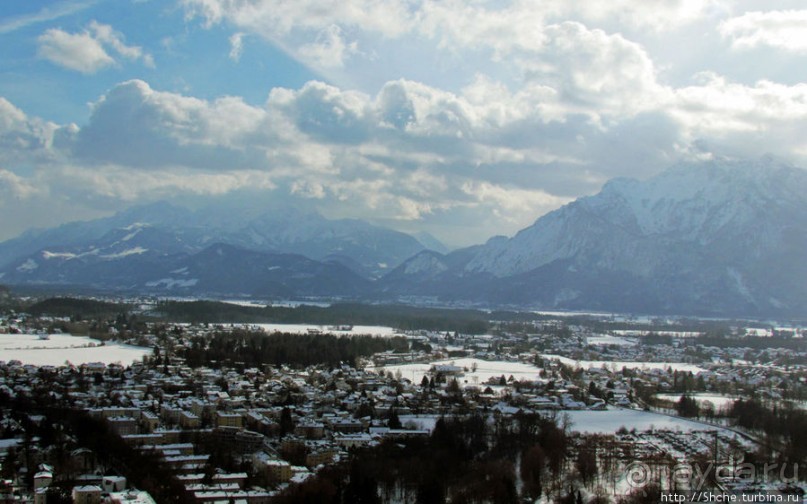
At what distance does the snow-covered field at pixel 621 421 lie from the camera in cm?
3430

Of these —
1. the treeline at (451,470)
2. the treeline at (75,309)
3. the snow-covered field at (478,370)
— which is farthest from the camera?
the treeline at (75,309)

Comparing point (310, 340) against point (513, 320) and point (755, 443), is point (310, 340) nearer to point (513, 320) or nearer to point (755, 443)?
point (755, 443)

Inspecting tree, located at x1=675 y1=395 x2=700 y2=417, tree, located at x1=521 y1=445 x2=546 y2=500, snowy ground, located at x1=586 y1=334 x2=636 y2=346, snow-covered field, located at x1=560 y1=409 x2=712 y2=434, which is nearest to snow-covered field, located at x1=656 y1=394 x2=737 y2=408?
tree, located at x1=675 y1=395 x2=700 y2=417

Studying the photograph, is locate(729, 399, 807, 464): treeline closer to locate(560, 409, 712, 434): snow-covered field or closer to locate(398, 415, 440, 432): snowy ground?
locate(560, 409, 712, 434): snow-covered field

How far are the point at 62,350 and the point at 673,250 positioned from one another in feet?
348

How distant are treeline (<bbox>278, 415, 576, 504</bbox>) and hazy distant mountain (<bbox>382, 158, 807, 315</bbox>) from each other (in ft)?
341

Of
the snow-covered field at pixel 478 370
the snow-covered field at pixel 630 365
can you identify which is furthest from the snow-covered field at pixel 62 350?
the snow-covered field at pixel 630 365

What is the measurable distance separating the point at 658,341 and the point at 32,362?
56199mm

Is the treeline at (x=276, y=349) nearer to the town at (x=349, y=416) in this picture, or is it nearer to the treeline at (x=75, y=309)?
the town at (x=349, y=416)

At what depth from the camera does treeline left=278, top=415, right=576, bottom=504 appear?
2222 centimetres

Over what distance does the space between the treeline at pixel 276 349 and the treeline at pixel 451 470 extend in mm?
22828

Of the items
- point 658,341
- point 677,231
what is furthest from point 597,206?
point 658,341

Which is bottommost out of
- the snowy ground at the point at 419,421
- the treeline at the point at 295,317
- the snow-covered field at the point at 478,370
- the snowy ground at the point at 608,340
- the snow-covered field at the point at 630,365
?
the snowy ground at the point at 419,421

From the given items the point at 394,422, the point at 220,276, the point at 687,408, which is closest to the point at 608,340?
the point at 687,408
